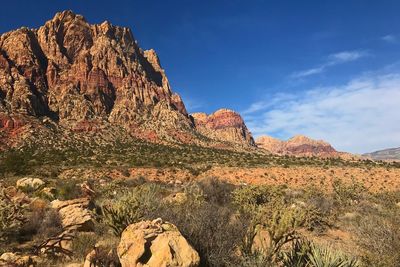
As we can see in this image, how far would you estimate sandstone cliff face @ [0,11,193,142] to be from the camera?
92.6 meters

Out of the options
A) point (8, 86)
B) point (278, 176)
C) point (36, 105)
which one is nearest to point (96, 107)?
point (36, 105)

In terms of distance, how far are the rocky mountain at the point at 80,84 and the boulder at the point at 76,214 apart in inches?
2560

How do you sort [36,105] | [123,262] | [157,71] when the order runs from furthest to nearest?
[157,71], [36,105], [123,262]

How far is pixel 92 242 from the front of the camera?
9867 millimetres

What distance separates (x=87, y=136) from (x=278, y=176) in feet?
167

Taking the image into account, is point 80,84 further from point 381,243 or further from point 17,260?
point 381,243

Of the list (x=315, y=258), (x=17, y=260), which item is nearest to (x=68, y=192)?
(x=17, y=260)

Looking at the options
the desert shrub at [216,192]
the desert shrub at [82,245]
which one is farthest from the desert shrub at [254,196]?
the desert shrub at [82,245]

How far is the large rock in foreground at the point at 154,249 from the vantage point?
7.06 meters

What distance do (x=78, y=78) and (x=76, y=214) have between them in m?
102

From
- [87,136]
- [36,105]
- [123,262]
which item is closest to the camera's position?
[123,262]

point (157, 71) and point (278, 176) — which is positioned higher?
point (157, 71)

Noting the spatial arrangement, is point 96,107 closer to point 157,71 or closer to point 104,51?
point 104,51

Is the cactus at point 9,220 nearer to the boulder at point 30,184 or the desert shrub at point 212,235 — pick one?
the desert shrub at point 212,235
